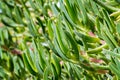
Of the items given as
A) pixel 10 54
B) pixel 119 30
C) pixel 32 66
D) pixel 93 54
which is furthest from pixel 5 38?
pixel 119 30

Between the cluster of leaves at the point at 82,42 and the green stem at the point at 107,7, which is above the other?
the green stem at the point at 107,7

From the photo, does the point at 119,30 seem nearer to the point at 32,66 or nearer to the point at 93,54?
the point at 93,54

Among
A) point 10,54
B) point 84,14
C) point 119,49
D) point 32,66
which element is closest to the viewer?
point 119,49

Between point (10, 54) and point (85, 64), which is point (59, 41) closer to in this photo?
point (85, 64)

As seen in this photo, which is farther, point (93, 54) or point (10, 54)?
point (10, 54)

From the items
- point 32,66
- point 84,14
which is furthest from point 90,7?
point 32,66

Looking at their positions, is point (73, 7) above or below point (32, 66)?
above

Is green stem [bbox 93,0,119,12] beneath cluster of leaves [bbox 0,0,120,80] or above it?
above

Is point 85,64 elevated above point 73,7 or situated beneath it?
situated beneath

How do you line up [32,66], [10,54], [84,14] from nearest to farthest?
1. [84,14]
2. [32,66]
3. [10,54]
